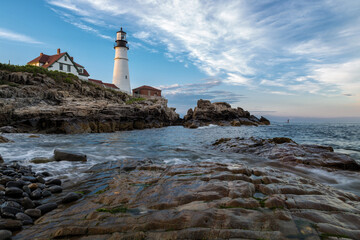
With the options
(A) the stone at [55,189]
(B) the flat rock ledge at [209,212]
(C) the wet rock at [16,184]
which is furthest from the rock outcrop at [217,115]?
(C) the wet rock at [16,184]

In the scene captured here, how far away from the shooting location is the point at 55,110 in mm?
21328

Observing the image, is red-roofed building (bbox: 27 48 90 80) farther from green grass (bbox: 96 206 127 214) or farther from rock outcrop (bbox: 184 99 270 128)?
green grass (bbox: 96 206 127 214)

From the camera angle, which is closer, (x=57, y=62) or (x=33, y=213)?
(x=33, y=213)

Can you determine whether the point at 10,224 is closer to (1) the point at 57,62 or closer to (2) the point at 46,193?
(2) the point at 46,193

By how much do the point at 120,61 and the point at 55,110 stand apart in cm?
3638

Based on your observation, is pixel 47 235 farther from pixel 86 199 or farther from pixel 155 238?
pixel 155 238

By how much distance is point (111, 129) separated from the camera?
2530cm

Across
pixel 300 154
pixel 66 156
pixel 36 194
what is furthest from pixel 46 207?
pixel 300 154

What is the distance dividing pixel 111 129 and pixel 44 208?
2264cm

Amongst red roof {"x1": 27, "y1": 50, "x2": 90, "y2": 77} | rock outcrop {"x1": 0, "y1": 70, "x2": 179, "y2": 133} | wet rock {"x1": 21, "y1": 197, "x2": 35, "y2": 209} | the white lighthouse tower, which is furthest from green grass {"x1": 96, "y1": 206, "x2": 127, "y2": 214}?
the white lighthouse tower

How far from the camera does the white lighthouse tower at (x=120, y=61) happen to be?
54094mm

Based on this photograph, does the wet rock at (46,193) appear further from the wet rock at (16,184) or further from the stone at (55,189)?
the wet rock at (16,184)

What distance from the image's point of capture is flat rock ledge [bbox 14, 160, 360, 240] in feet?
8.71

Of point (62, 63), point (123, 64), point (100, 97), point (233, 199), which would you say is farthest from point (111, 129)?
point (123, 64)
